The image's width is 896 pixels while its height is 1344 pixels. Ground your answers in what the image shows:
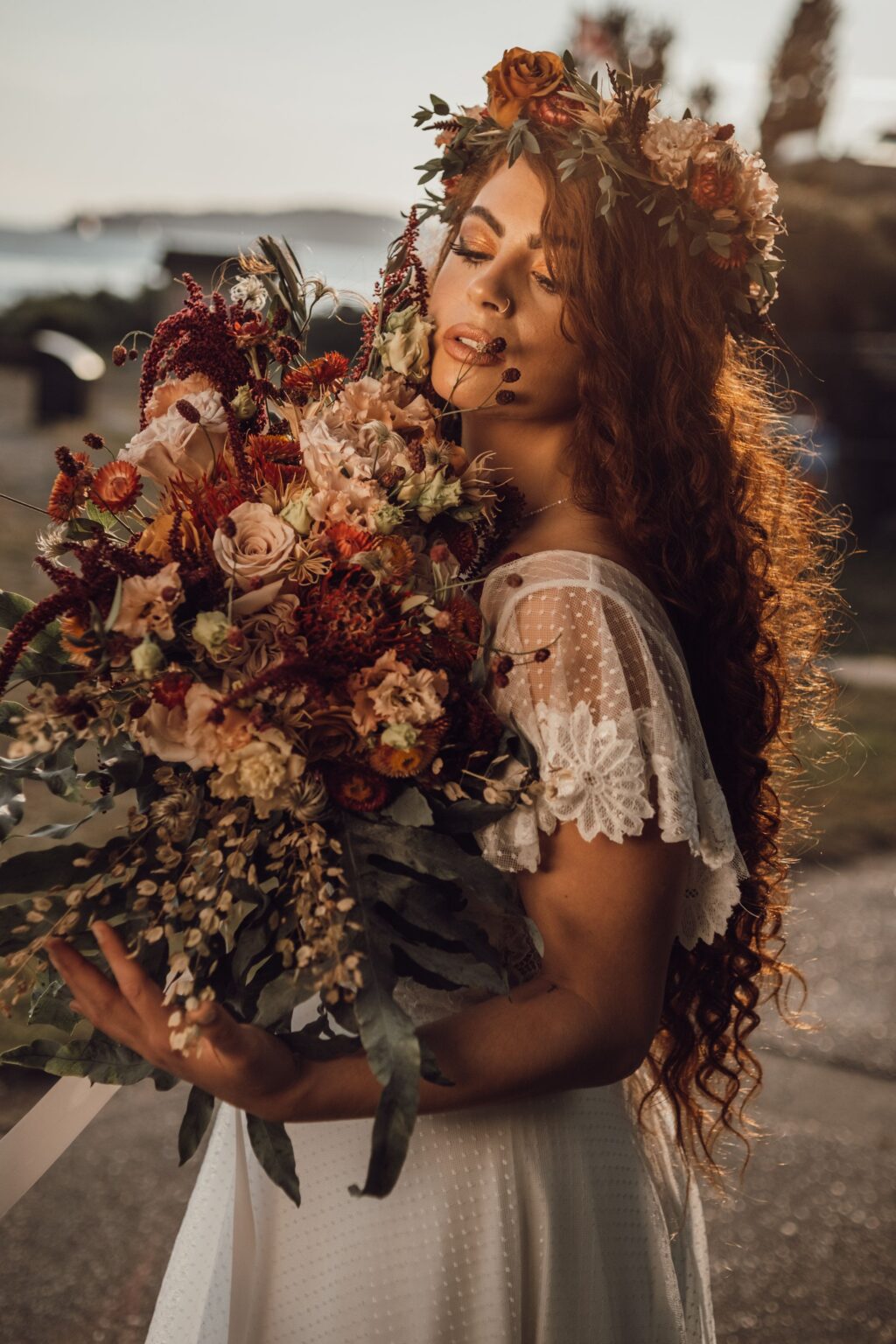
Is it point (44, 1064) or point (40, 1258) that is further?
point (40, 1258)

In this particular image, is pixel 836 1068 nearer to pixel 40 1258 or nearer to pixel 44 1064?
pixel 40 1258

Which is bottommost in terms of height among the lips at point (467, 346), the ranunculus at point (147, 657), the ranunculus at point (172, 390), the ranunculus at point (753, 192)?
the ranunculus at point (147, 657)

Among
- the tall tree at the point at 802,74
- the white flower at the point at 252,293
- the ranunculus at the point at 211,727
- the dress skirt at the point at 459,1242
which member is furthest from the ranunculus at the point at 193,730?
the tall tree at the point at 802,74

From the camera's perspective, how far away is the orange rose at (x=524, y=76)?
5.97 feet

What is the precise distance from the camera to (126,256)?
37.5 feet

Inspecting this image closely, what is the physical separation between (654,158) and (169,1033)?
1.29 metres

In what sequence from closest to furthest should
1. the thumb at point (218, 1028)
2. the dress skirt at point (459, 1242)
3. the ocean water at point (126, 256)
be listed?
the thumb at point (218, 1028) → the dress skirt at point (459, 1242) → the ocean water at point (126, 256)

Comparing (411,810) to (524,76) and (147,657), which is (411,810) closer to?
(147,657)

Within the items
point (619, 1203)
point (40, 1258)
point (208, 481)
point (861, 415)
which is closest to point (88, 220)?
point (40, 1258)

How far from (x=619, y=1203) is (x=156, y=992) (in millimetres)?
782

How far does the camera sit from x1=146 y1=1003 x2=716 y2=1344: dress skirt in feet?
5.35

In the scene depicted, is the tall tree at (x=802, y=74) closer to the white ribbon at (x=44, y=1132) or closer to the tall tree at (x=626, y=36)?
the tall tree at (x=626, y=36)

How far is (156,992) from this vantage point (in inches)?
54.5

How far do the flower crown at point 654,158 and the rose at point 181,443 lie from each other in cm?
56
